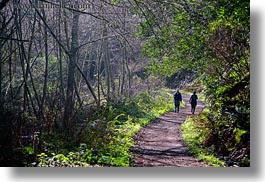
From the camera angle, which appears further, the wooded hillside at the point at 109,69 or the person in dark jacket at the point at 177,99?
the person in dark jacket at the point at 177,99

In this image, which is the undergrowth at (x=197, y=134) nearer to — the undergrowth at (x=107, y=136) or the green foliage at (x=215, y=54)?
the green foliage at (x=215, y=54)

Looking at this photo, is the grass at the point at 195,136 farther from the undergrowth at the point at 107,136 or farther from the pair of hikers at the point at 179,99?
the undergrowth at the point at 107,136

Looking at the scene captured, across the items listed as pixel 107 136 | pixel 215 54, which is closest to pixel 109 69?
pixel 107 136

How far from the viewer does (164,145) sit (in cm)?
407

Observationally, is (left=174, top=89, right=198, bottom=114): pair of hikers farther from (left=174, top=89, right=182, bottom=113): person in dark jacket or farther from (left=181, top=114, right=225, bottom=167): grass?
(left=181, top=114, right=225, bottom=167): grass

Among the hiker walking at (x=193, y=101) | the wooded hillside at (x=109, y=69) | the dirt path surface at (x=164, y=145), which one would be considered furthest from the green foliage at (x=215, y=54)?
the dirt path surface at (x=164, y=145)

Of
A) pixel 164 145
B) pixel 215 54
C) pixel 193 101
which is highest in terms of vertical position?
pixel 215 54

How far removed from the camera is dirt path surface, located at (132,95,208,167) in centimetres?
392

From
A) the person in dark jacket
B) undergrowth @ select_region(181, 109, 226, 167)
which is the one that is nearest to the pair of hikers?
the person in dark jacket

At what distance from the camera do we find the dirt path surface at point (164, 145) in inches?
154

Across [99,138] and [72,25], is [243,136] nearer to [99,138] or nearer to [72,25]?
[99,138]

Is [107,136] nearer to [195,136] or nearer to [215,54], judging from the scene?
[195,136]

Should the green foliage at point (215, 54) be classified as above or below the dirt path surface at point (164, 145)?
above

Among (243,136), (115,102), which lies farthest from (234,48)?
(115,102)
